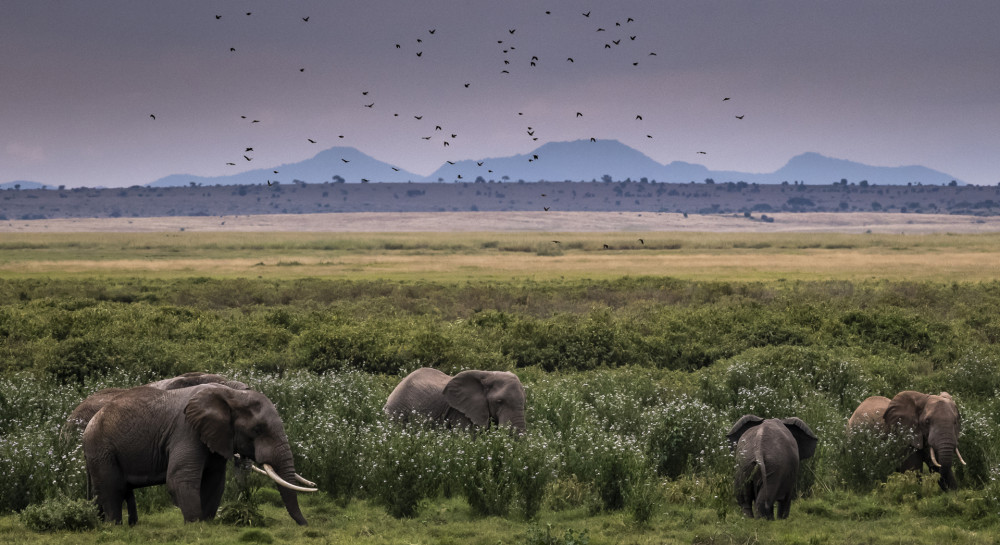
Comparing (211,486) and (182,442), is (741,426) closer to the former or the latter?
(211,486)

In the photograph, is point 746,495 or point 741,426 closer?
point 746,495

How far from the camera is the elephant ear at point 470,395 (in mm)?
17375

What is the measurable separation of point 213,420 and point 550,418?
8.45 m

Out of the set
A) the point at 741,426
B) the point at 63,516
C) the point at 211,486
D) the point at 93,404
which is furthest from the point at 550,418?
the point at 63,516

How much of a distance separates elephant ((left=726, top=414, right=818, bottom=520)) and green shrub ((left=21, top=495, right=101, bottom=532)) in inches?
336

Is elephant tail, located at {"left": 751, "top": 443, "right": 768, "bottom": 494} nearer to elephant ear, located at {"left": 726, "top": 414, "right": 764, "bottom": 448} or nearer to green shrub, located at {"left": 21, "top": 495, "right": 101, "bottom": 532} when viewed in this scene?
elephant ear, located at {"left": 726, "top": 414, "right": 764, "bottom": 448}

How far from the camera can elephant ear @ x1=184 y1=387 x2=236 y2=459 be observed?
40.4ft

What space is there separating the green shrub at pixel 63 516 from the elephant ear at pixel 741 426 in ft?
29.4

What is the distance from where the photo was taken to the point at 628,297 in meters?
51.6

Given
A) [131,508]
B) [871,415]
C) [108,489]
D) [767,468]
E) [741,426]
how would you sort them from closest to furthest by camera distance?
[108,489]
[131,508]
[767,468]
[741,426]
[871,415]

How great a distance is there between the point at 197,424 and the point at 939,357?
23906mm

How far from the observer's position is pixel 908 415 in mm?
16391

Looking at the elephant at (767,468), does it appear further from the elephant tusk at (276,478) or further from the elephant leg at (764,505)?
the elephant tusk at (276,478)

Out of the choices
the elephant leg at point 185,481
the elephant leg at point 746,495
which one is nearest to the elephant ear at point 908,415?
the elephant leg at point 746,495
